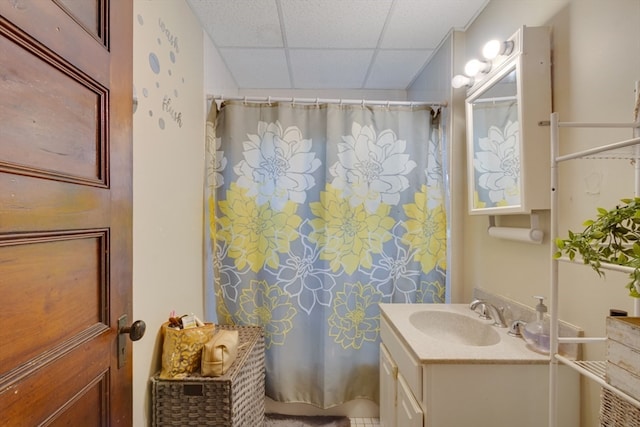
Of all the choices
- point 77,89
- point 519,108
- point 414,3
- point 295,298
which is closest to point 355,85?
point 414,3

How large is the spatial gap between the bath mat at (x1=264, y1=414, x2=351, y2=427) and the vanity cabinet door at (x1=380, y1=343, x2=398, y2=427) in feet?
1.20

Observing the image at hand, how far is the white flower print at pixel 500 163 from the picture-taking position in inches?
49.6

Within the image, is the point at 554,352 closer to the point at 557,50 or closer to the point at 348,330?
the point at 557,50

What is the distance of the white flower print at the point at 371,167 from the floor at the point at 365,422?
4.29 ft

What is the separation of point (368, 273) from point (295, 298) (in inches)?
18.3

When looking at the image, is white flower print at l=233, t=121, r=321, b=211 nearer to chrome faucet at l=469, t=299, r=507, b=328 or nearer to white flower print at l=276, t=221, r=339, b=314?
white flower print at l=276, t=221, r=339, b=314

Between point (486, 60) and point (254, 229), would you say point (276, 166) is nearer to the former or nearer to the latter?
point (254, 229)

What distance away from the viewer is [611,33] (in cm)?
93

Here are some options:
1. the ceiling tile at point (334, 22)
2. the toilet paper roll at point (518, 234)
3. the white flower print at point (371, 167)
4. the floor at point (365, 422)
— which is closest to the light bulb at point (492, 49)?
the ceiling tile at point (334, 22)

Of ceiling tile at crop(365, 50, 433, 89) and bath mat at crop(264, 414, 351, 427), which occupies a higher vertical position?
ceiling tile at crop(365, 50, 433, 89)

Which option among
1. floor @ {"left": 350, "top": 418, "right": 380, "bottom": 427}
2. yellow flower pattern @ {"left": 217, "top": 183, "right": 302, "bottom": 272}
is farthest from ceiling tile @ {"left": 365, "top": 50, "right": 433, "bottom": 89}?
floor @ {"left": 350, "top": 418, "right": 380, "bottom": 427}

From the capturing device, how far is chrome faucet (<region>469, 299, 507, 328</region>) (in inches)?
54.4

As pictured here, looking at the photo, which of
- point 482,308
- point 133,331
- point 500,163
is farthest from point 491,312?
point 133,331

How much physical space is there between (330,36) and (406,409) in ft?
6.27
